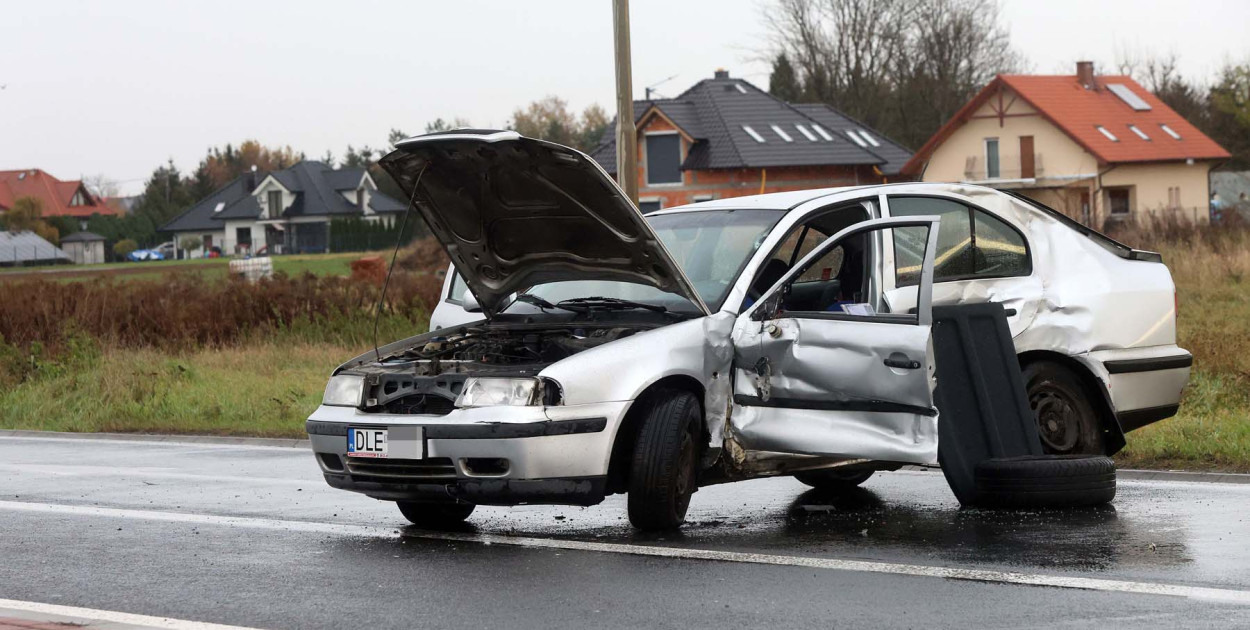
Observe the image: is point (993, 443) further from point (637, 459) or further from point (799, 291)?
point (637, 459)

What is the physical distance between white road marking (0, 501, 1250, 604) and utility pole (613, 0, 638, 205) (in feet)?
27.1

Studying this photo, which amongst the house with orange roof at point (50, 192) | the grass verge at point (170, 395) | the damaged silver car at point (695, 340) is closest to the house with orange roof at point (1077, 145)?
the grass verge at point (170, 395)

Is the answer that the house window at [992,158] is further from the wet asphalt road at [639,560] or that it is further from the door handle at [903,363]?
the door handle at [903,363]

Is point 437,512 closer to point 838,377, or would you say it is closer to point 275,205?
point 838,377

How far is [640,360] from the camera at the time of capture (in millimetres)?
7836

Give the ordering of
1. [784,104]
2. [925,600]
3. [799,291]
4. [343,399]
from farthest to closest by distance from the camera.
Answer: [784,104], [799,291], [343,399], [925,600]

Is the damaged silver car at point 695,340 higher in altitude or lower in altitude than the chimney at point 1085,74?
lower

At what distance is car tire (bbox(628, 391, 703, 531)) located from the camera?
7.79 metres

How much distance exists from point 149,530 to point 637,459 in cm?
282

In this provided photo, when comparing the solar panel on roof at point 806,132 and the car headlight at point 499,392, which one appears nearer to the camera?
the car headlight at point 499,392

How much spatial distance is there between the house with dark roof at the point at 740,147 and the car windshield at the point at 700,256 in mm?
55599

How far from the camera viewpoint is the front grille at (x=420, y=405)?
7.81 meters

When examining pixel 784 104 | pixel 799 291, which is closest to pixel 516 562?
pixel 799 291

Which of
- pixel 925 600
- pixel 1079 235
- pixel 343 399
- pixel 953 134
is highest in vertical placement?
pixel 953 134
